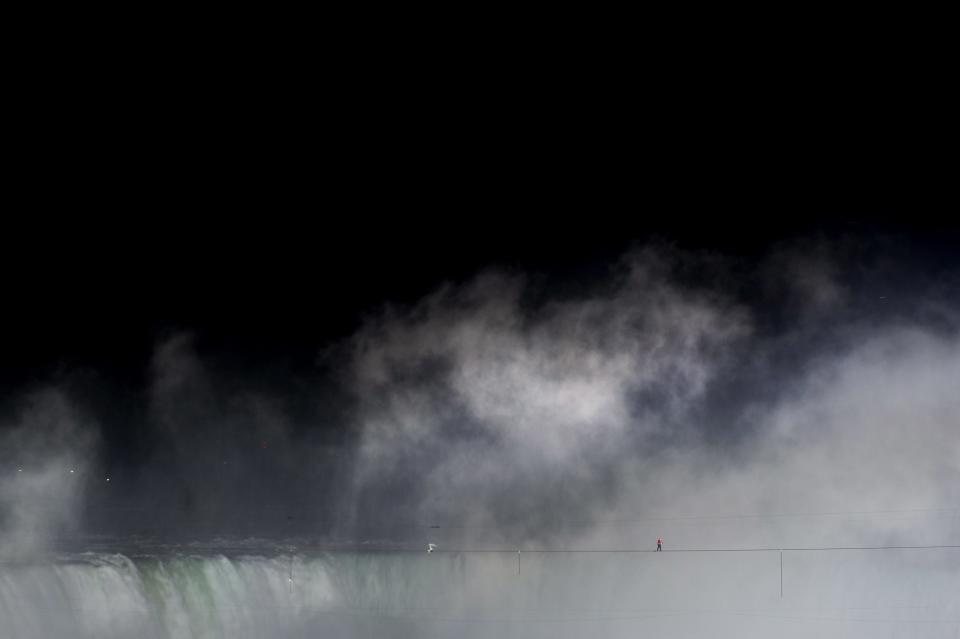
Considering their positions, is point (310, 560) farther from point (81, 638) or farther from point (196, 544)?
point (81, 638)

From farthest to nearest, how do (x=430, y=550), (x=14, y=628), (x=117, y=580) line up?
(x=430, y=550)
(x=117, y=580)
(x=14, y=628)

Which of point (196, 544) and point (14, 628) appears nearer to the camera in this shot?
point (14, 628)

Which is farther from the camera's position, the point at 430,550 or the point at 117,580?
the point at 430,550

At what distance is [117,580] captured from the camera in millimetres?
60281

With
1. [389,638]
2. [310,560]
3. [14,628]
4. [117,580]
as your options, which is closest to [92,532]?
[117,580]

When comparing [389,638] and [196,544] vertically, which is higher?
[196,544]

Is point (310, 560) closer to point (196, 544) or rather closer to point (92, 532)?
point (196, 544)

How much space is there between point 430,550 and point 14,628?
876 inches

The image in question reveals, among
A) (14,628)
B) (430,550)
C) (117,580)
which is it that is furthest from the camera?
(430,550)

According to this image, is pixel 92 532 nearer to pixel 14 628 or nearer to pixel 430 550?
pixel 14 628

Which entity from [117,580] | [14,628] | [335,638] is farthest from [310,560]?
[14,628]

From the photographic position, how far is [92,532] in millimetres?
61406

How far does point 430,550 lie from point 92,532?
18724 millimetres

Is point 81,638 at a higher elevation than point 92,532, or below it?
below
